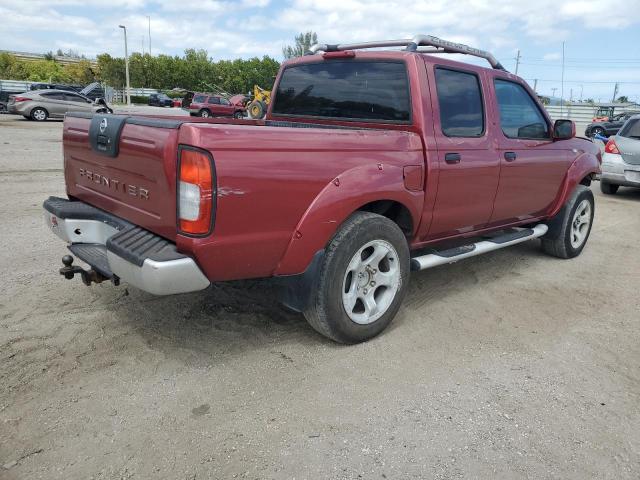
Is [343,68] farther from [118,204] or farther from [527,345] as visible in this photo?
[527,345]

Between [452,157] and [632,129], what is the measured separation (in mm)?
8075

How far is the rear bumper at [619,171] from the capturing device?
9641mm

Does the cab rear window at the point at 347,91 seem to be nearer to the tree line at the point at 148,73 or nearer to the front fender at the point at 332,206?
the front fender at the point at 332,206

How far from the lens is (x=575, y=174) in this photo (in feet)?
17.3

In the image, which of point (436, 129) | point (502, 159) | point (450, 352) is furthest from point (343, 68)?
point (450, 352)

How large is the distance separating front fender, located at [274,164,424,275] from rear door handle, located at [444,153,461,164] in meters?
0.55

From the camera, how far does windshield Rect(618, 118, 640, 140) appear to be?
988 cm

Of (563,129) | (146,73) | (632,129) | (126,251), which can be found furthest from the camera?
(146,73)

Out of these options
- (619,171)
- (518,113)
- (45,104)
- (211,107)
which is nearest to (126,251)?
(518,113)

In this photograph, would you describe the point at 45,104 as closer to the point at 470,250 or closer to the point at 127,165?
the point at 127,165

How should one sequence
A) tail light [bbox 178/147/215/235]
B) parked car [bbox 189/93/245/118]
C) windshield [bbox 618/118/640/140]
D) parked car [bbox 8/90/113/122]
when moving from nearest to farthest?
tail light [bbox 178/147/215/235] < windshield [bbox 618/118/640/140] < parked car [bbox 8/90/113/122] < parked car [bbox 189/93/245/118]

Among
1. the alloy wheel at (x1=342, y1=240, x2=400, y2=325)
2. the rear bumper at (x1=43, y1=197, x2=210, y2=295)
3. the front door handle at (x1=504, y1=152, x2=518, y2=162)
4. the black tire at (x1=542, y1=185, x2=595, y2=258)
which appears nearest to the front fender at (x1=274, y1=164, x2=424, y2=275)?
the alloy wheel at (x1=342, y1=240, x2=400, y2=325)

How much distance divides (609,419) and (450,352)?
0.95 meters

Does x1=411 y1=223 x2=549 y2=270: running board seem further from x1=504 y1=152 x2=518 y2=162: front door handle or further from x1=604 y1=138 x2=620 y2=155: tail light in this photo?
Result: x1=604 y1=138 x2=620 y2=155: tail light
